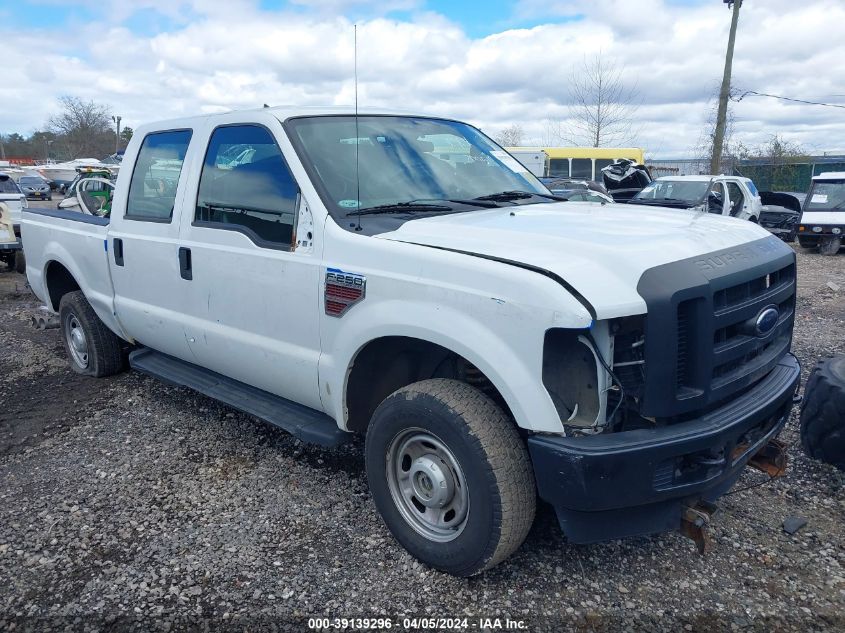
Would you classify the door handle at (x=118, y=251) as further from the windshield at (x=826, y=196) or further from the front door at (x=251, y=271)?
the windshield at (x=826, y=196)

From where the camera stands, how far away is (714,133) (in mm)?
22812

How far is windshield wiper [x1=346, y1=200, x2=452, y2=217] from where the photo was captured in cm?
325

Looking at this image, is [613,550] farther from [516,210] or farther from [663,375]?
[516,210]

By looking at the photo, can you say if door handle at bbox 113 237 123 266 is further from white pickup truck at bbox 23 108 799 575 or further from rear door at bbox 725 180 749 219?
rear door at bbox 725 180 749 219

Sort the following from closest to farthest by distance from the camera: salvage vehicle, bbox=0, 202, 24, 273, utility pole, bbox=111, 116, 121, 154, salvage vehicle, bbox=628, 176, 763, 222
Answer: salvage vehicle, bbox=0, 202, 24, 273, salvage vehicle, bbox=628, 176, 763, 222, utility pole, bbox=111, 116, 121, 154

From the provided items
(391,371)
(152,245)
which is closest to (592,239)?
(391,371)

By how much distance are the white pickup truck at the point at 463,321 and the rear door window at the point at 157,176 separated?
0.03 meters

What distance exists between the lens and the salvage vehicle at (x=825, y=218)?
45.6ft

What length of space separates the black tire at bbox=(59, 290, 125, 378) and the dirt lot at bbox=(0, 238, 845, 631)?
3.52ft

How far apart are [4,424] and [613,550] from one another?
4147mm

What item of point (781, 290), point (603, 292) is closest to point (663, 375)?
point (603, 292)

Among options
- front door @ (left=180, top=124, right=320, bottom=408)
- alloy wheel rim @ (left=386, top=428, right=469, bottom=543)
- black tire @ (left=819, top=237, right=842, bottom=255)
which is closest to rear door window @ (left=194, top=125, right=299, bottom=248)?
front door @ (left=180, top=124, right=320, bottom=408)

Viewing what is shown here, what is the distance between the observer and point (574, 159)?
82.8 feet

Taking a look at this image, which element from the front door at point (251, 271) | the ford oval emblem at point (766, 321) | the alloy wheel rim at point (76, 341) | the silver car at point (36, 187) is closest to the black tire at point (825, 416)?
the ford oval emblem at point (766, 321)
